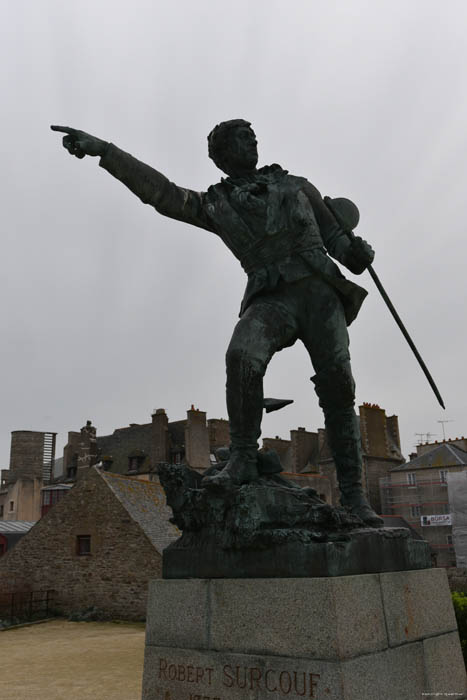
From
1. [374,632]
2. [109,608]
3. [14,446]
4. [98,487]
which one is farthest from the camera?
[14,446]

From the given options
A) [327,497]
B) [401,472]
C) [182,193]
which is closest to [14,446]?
[327,497]

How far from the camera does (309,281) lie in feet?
13.5

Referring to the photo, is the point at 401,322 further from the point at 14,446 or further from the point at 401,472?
the point at 14,446

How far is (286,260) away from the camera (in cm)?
414

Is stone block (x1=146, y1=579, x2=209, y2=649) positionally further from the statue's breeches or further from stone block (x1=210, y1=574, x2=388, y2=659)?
the statue's breeches

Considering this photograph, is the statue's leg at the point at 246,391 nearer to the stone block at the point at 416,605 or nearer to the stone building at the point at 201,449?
the stone block at the point at 416,605

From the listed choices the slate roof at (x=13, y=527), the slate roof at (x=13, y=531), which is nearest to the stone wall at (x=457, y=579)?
the slate roof at (x=13, y=531)

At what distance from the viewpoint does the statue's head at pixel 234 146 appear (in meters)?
4.34

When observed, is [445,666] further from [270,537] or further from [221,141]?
[221,141]

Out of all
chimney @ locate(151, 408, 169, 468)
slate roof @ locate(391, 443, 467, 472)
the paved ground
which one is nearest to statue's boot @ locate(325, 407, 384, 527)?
the paved ground

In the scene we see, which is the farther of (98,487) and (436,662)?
(98,487)

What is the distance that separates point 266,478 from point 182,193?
200 cm

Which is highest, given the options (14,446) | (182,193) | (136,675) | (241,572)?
(14,446)

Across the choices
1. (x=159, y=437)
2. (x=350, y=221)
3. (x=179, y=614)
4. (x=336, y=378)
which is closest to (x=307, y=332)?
(x=336, y=378)
